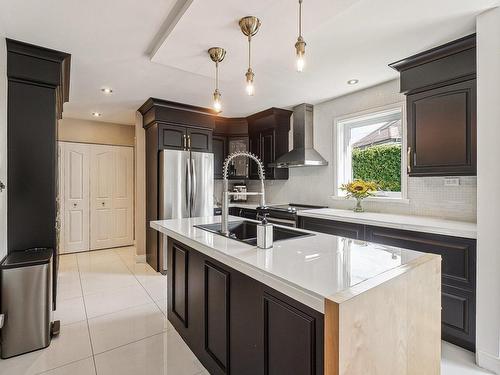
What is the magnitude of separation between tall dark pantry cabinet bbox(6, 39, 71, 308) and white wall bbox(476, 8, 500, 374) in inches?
138

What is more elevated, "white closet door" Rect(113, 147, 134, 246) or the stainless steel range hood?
the stainless steel range hood

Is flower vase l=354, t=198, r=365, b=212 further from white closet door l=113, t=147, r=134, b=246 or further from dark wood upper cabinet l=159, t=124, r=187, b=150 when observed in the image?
white closet door l=113, t=147, r=134, b=246

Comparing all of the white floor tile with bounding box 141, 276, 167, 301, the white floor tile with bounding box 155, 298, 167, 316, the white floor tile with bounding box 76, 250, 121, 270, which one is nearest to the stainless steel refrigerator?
the white floor tile with bounding box 141, 276, 167, 301

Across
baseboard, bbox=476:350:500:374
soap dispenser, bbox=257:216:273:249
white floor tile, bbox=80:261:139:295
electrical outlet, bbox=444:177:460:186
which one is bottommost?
white floor tile, bbox=80:261:139:295

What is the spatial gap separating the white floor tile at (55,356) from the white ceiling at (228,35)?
8.36 ft

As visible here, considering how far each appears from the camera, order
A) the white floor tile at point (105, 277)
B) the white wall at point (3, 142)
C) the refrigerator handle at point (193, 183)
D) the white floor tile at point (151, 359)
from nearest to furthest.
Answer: the white floor tile at point (151, 359) → the white wall at point (3, 142) → the white floor tile at point (105, 277) → the refrigerator handle at point (193, 183)

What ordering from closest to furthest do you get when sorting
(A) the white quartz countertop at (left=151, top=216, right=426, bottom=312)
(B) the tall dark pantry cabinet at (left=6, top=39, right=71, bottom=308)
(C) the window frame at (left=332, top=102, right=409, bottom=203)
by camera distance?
(A) the white quartz countertop at (left=151, top=216, right=426, bottom=312) < (B) the tall dark pantry cabinet at (left=6, top=39, right=71, bottom=308) < (C) the window frame at (left=332, top=102, right=409, bottom=203)

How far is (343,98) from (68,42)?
3.22 metres

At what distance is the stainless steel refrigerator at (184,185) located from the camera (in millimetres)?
3836

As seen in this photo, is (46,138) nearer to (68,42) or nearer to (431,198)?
(68,42)

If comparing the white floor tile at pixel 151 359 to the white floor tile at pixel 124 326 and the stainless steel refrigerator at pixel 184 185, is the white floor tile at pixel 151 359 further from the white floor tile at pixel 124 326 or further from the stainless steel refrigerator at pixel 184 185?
the stainless steel refrigerator at pixel 184 185

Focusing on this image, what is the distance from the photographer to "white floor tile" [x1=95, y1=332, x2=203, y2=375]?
1.92 metres

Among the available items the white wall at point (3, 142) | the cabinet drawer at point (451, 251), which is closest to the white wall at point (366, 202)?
the cabinet drawer at point (451, 251)

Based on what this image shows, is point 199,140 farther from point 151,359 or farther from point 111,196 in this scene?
point 151,359
